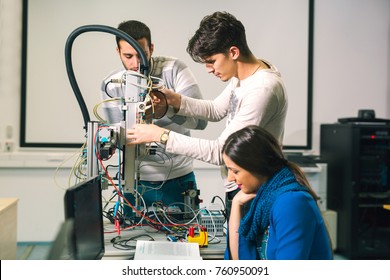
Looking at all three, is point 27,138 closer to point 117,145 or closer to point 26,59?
point 26,59

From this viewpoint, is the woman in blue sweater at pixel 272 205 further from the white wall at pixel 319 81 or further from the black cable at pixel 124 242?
the white wall at pixel 319 81

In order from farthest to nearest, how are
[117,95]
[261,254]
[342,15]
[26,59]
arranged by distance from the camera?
1. [342,15]
2. [26,59]
3. [117,95]
4. [261,254]

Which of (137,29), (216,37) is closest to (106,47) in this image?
(137,29)

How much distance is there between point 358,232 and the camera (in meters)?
2.79

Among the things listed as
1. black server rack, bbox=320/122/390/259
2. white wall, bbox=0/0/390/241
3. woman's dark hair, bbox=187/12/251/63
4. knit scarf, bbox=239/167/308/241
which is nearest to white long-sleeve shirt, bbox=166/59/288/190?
woman's dark hair, bbox=187/12/251/63

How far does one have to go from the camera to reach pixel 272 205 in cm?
121

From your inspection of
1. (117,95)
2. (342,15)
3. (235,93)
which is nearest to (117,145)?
(117,95)

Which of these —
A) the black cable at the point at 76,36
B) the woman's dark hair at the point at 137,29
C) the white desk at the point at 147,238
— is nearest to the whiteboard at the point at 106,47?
the woman's dark hair at the point at 137,29

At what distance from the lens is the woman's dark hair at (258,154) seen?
4.08 feet

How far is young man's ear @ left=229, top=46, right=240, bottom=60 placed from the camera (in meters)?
1.62

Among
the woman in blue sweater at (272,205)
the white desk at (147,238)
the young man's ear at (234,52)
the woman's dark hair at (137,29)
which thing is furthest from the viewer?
the woman's dark hair at (137,29)

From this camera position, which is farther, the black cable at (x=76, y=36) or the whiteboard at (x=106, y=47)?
the whiteboard at (x=106, y=47)

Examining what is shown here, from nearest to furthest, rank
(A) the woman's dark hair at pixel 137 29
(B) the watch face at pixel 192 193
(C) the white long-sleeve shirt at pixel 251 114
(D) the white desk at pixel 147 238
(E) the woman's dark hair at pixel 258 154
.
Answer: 1. (E) the woman's dark hair at pixel 258 154
2. (D) the white desk at pixel 147 238
3. (C) the white long-sleeve shirt at pixel 251 114
4. (B) the watch face at pixel 192 193
5. (A) the woman's dark hair at pixel 137 29
